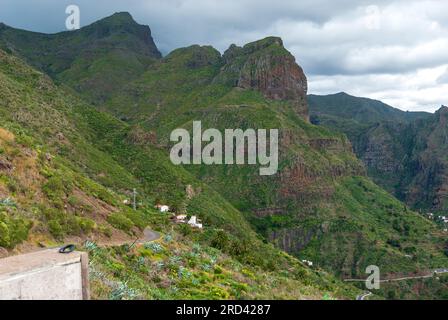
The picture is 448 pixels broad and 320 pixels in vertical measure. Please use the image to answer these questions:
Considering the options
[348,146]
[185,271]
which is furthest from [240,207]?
[185,271]

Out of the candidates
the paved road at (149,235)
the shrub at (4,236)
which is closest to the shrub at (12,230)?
the shrub at (4,236)

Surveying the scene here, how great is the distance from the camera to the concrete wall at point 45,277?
952 cm

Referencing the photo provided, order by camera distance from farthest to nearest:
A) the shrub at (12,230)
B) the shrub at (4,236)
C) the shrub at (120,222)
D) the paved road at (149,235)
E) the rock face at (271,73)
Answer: the rock face at (271,73)
the paved road at (149,235)
the shrub at (120,222)
the shrub at (12,230)
the shrub at (4,236)

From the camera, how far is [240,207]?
121 metres

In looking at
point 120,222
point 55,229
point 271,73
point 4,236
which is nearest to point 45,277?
point 4,236

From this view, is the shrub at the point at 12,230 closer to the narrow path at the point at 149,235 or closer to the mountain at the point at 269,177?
the narrow path at the point at 149,235

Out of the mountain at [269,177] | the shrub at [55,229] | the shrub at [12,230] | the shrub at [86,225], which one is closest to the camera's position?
the shrub at [12,230]

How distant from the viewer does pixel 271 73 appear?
16762 cm

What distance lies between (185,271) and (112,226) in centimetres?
940

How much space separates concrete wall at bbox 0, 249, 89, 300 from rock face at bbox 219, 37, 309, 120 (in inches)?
→ 6228

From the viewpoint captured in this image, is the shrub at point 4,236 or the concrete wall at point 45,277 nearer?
the concrete wall at point 45,277

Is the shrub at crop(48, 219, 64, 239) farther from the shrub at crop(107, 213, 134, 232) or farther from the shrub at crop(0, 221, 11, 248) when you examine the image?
the shrub at crop(107, 213, 134, 232)

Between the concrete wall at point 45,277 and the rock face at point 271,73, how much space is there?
158 metres
